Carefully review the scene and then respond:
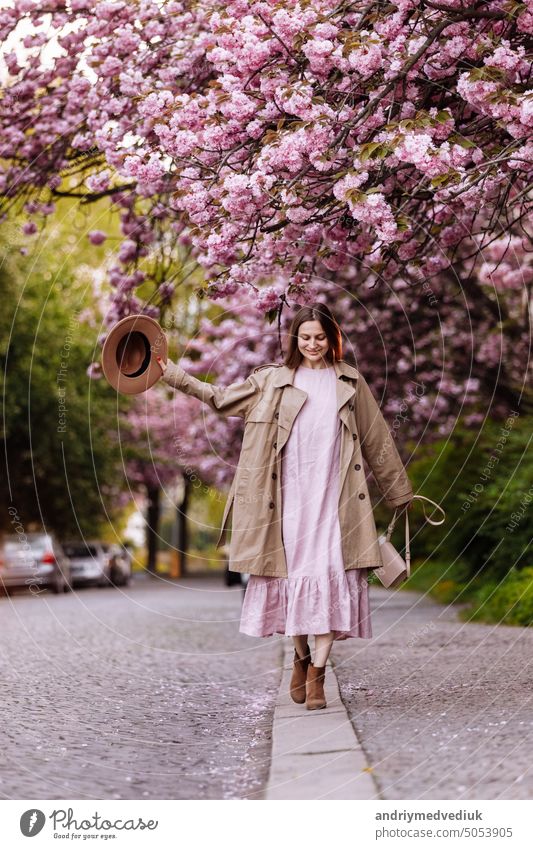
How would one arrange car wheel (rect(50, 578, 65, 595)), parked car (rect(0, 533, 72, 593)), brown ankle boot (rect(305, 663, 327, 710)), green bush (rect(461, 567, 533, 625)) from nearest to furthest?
brown ankle boot (rect(305, 663, 327, 710)) < green bush (rect(461, 567, 533, 625)) < parked car (rect(0, 533, 72, 593)) < car wheel (rect(50, 578, 65, 595))

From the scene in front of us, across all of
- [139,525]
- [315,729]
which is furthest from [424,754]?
[139,525]

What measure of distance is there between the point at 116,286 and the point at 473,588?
5.93 meters

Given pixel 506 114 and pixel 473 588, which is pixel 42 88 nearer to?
pixel 506 114

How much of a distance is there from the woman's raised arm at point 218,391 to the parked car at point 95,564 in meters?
25.9

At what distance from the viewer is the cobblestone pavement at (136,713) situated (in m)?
4.77

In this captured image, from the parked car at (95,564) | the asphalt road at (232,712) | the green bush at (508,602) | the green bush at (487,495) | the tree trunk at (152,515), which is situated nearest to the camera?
the asphalt road at (232,712)

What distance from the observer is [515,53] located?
633 centimetres

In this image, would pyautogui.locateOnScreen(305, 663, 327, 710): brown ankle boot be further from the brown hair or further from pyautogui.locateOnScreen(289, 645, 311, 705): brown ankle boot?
the brown hair

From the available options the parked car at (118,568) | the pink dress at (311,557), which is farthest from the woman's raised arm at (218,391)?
the parked car at (118,568)

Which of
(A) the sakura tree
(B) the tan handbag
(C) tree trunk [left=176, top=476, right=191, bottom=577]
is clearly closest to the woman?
(B) the tan handbag

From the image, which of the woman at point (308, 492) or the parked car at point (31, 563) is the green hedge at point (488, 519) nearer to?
the woman at point (308, 492)

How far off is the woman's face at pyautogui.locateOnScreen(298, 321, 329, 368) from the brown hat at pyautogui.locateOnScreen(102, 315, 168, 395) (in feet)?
2.33

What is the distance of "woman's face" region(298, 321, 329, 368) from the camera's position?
20.8 ft

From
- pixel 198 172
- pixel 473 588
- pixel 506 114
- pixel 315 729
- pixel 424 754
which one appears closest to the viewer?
pixel 424 754
